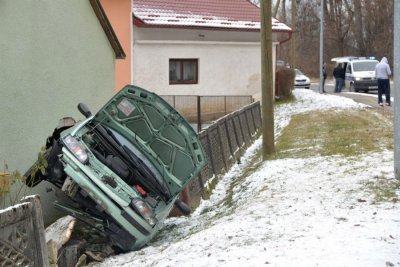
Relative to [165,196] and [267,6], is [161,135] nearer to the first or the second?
[165,196]

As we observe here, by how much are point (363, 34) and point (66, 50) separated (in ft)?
196

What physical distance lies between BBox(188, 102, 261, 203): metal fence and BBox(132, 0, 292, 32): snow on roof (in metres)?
6.37

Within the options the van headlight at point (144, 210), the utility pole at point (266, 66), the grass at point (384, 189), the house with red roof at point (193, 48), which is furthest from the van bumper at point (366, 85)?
the van headlight at point (144, 210)

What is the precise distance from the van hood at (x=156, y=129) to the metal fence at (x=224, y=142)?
0.99 m

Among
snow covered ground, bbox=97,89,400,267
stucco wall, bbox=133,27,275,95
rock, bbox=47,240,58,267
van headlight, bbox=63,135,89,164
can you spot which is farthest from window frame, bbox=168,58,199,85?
rock, bbox=47,240,58,267

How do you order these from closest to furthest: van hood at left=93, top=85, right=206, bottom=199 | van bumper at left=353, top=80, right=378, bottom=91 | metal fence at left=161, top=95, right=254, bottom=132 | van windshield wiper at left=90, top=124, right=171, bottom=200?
van windshield wiper at left=90, top=124, right=171, bottom=200, van hood at left=93, top=85, right=206, bottom=199, metal fence at left=161, top=95, right=254, bottom=132, van bumper at left=353, top=80, right=378, bottom=91

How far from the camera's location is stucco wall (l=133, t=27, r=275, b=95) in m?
22.4

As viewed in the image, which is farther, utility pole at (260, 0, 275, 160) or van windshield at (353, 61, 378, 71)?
van windshield at (353, 61, 378, 71)

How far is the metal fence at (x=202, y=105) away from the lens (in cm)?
2067

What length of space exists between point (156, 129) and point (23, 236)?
4659mm

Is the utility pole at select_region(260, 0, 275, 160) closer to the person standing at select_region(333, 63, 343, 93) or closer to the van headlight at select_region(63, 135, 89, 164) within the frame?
the van headlight at select_region(63, 135, 89, 164)

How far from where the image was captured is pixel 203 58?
934 inches

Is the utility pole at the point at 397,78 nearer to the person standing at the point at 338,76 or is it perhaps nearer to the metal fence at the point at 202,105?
the metal fence at the point at 202,105

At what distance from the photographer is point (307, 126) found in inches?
669
